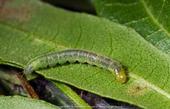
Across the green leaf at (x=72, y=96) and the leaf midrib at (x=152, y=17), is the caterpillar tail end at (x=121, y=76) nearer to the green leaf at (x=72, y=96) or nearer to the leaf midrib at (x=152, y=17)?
the green leaf at (x=72, y=96)

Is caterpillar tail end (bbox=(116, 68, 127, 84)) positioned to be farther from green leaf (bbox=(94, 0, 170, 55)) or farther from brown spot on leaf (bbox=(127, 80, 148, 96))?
green leaf (bbox=(94, 0, 170, 55))

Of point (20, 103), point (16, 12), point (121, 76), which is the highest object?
point (16, 12)

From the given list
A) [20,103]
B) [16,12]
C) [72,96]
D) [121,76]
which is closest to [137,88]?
[121,76]

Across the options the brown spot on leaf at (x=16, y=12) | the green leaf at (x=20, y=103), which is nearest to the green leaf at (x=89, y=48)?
the brown spot on leaf at (x=16, y=12)

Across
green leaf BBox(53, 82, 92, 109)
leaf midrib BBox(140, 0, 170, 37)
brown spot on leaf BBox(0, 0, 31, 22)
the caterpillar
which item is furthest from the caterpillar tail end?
brown spot on leaf BBox(0, 0, 31, 22)

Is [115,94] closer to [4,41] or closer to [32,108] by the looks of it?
[32,108]

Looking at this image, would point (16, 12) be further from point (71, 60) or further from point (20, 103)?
point (20, 103)
